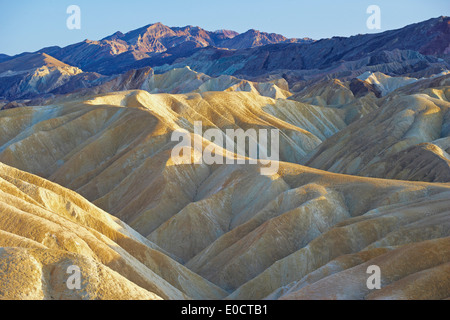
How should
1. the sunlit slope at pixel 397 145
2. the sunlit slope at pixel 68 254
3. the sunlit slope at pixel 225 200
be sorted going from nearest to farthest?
the sunlit slope at pixel 68 254 → the sunlit slope at pixel 225 200 → the sunlit slope at pixel 397 145

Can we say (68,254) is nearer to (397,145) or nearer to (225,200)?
(225,200)

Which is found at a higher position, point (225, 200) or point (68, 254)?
point (225, 200)

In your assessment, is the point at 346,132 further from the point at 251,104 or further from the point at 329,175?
the point at 329,175

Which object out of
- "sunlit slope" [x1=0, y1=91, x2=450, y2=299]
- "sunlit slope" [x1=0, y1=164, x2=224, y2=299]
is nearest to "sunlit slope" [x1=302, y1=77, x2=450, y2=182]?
"sunlit slope" [x1=0, y1=91, x2=450, y2=299]

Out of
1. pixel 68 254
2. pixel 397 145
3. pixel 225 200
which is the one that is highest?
pixel 397 145

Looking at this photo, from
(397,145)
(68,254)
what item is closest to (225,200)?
(397,145)

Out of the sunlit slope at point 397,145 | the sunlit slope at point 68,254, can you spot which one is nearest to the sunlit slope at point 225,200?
the sunlit slope at point 68,254

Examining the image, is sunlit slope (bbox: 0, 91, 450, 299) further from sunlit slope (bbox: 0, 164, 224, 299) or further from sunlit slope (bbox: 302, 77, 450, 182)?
sunlit slope (bbox: 302, 77, 450, 182)

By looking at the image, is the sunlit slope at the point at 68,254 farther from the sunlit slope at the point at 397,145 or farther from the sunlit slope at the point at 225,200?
the sunlit slope at the point at 397,145
